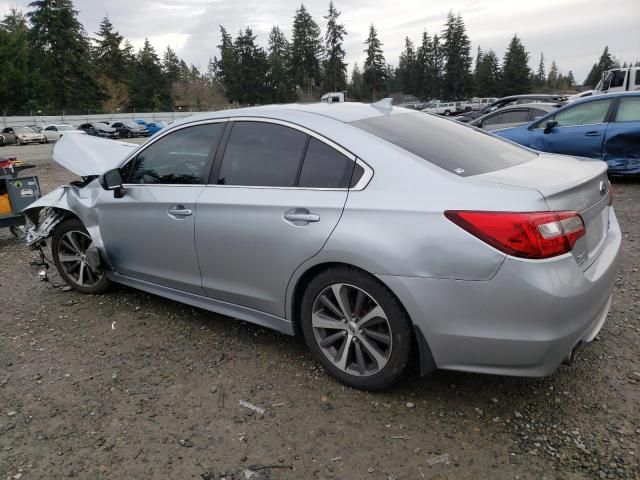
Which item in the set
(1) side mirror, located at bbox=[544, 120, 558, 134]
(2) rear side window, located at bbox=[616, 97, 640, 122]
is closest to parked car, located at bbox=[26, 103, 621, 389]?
(1) side mirror, located at bbox=[544, 120, 558, 134]

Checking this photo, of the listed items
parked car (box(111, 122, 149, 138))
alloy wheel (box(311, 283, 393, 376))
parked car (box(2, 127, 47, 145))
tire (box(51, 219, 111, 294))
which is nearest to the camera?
alloy wheel (box(311, 283, 393, 376))

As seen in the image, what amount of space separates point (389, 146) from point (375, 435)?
1528 millimetres

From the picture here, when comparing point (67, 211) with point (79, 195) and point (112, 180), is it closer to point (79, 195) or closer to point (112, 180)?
point (79, 195)

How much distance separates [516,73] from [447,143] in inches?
3560

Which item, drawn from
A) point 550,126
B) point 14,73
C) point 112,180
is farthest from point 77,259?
point 14,73

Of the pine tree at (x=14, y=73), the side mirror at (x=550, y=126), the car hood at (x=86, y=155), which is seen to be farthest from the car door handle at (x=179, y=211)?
the pine tree at (x=14, y=73)

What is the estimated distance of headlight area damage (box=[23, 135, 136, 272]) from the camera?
428cm

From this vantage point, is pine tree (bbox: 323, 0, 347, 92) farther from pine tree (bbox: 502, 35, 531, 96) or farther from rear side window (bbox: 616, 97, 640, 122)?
rear side window (bbox: 616, 97, 640, 122)

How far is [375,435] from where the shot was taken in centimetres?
255

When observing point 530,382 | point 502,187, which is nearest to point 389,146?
point 502,187

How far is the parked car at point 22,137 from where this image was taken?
36531 millimetres

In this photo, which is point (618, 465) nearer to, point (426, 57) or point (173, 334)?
point (173, 334)

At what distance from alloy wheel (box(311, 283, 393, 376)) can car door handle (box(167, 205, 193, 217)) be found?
1.18 metres

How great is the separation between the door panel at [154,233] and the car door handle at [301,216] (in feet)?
2.80
